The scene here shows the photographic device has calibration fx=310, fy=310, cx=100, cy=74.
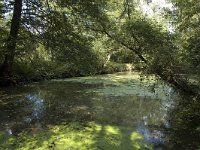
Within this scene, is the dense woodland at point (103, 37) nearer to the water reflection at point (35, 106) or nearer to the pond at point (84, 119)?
the pond at point (84, 119)

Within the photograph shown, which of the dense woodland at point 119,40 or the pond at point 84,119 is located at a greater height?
the dense woodland at point 119,40

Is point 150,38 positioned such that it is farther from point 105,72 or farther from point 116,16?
point 105,72

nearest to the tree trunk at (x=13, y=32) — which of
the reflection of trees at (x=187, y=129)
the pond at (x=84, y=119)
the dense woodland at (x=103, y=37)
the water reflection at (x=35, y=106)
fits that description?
the dense woodland at (x=103, y=37)

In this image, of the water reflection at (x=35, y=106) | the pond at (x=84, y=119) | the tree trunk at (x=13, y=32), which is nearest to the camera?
the pond at (x=84, y=119)

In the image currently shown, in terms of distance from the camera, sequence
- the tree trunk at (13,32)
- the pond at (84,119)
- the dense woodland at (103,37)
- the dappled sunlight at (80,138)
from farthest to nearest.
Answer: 1. the tree trunk at (13,32)
2. the dense woodland at (103,37)
3. the pond at (84,119)
4. the dappled sunlight at (80,138)

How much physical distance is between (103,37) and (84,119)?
190 inches

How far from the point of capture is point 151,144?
7504mm

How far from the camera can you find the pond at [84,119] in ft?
24.5

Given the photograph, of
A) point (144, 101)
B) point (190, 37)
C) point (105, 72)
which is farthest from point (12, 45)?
point (105, 72)

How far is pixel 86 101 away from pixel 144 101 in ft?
8.16

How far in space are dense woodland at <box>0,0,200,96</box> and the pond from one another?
0.98 meters

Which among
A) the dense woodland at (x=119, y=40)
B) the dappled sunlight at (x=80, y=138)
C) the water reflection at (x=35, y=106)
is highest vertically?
the dense woodland at (x=119, y=40)

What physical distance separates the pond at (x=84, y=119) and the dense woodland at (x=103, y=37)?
98cm

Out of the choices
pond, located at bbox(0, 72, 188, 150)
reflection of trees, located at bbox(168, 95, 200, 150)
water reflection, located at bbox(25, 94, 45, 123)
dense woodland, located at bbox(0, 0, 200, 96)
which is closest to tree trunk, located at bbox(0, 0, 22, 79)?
dense woodland, located at bbox(0, 0, 200, 96)
